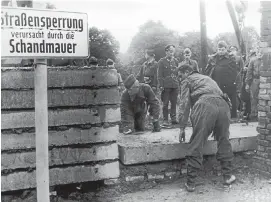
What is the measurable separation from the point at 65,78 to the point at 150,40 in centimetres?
1031

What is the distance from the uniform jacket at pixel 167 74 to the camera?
340 inches

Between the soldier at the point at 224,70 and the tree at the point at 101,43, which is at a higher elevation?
the tree at the point at 101,43

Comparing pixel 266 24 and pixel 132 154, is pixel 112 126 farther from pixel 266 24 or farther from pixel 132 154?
pixel 266 24

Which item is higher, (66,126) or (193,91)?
(193,91)

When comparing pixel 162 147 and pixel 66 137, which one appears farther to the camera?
pixel 162 147

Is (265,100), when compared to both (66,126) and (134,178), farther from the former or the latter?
(66,126)

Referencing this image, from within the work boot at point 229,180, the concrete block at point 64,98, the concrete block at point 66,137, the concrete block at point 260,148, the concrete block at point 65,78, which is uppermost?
the concrete block at point 65,78

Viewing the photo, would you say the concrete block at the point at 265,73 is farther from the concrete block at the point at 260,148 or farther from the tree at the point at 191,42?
the tree at the point at 191,42

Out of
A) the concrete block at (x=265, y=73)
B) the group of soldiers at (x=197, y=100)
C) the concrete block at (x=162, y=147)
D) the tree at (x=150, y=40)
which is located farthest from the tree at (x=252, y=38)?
the concrete block at (x=162, y=147)

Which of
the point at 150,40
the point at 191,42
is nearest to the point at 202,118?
the point at 150,40

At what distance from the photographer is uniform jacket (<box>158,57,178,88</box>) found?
865cm

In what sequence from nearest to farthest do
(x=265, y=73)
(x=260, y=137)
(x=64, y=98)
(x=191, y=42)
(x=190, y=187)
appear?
1. (x=64, y=98)
2. (x=190, y=187)
3. (x=265, y=73)
4. (x=260, y=137)
5. (x=191, y=42)

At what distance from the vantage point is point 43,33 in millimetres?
2727

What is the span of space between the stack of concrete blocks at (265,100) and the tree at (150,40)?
28.9 feet
